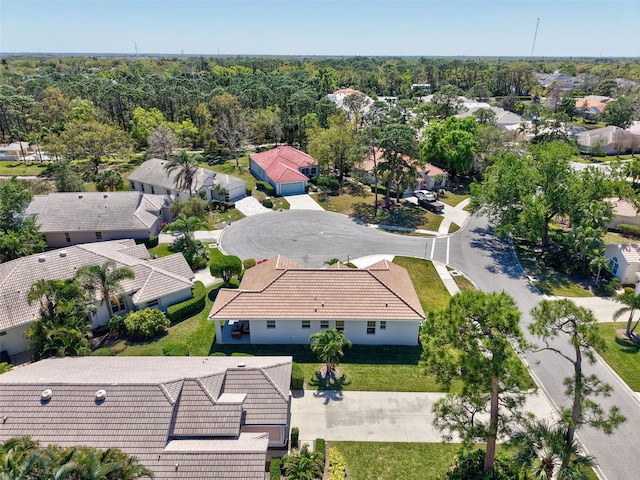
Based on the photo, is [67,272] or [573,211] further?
[573,211]

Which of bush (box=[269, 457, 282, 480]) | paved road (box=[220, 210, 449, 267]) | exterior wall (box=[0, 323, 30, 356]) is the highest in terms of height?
paved road (box=[220, 210, 449, 267])

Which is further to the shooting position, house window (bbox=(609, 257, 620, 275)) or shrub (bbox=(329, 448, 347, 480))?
house window (bbox=(609, 257, 620, 275))

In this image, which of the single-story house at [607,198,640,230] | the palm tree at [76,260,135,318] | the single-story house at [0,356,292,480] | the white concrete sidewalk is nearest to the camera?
the single-story house at [0,356,292,480]

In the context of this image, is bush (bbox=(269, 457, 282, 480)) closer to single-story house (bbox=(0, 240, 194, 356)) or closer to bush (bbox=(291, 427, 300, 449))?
bush (bbox=(291, 427, 300, 449))

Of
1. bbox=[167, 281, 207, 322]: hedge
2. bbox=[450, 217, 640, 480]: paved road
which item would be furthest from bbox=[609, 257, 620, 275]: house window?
bbox=[167, 281, 207, 322]: hedge

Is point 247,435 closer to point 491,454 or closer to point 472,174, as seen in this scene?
point 491,454

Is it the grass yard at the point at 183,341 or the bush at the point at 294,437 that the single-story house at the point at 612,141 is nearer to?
the grass yard at the point at 183,341

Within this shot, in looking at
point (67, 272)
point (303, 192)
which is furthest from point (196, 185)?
point (67, 272)
